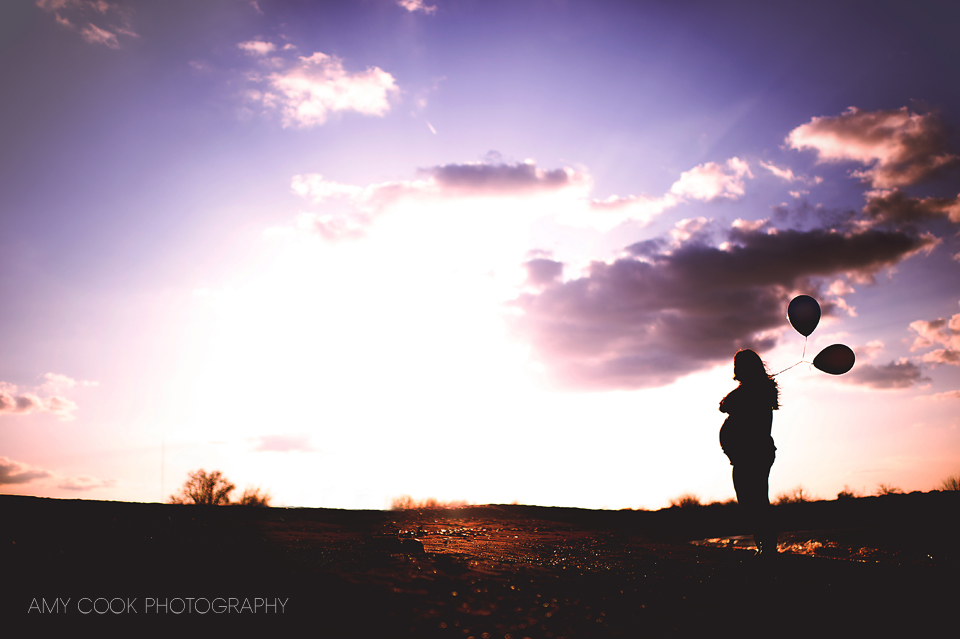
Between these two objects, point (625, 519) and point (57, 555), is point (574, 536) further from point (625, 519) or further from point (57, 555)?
point (57, 555)

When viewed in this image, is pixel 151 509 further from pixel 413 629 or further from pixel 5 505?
pixel 413 629

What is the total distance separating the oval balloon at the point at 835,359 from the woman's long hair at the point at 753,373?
8.22 feet

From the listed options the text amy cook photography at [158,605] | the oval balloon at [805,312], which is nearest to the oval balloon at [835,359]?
the oval balloon at [805,312]

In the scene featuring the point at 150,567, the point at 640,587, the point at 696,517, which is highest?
the point at 150,567

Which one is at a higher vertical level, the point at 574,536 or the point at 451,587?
the point at 451,587

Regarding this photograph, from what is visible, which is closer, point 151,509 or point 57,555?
point 57,555

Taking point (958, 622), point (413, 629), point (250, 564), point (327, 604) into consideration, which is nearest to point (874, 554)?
point (958, 622)

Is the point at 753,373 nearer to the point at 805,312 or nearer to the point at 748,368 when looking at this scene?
the point at 748,368

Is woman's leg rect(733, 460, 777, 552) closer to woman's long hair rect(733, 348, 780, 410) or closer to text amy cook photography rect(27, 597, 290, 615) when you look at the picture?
woman's long hair rect(733, 348, 780, 410)

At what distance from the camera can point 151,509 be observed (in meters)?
11.2

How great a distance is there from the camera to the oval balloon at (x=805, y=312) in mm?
9180

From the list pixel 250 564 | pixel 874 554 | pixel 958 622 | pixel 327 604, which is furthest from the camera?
pixel 874 554

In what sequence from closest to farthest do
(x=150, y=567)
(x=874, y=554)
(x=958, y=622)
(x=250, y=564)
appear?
(x=958, y=622) < (x=150, y=567) < (x=250, y=564) < (x=874, y=554)

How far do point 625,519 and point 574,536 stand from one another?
6.62 m
